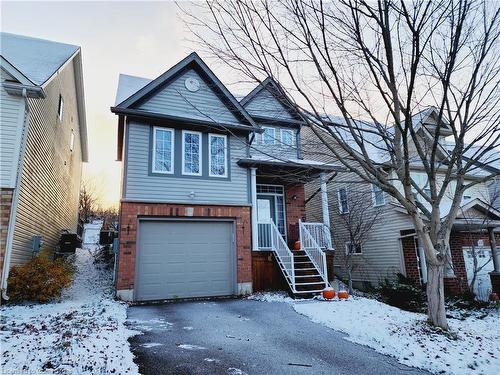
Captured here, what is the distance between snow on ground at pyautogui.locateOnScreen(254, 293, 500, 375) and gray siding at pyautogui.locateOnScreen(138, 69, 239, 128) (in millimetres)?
6832

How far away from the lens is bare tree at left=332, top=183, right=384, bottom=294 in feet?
45.5

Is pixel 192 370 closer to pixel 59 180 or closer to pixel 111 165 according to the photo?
pixel 59 180

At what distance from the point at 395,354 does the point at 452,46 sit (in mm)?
5166

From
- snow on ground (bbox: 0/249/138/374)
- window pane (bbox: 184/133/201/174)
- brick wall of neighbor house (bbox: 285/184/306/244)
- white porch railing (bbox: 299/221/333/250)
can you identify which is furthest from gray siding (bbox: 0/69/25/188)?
brick wall of neighbor house (bbox: 285/184/306/244)

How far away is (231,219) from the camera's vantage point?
10953 millimetres

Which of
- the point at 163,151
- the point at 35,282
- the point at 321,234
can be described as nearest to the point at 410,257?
the point at 321,234

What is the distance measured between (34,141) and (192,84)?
525cm

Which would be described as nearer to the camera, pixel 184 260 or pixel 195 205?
pixel 184 260

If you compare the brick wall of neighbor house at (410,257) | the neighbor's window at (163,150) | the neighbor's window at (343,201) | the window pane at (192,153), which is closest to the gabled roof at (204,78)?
the neighbor's window at (163,150)

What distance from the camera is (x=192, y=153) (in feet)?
36.1

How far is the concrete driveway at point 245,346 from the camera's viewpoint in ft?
14.5

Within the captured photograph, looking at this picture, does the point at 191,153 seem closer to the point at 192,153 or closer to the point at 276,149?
the point at 192,153

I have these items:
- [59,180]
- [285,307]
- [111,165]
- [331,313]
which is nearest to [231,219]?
[285,307]

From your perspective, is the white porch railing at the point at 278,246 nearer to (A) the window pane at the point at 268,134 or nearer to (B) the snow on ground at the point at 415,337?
(B) the snow on ground at the point at 415,337
